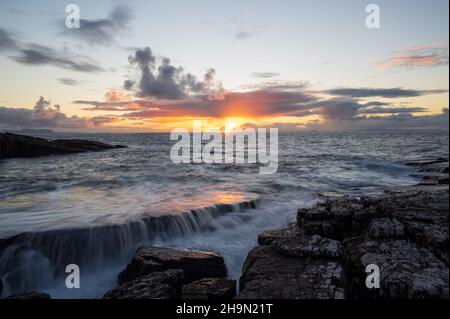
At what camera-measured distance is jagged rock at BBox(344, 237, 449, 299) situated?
12.0 ft

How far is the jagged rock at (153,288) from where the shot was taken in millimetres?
4508

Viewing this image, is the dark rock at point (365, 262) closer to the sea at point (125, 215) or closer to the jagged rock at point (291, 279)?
the jagged rock at point (291, 279)

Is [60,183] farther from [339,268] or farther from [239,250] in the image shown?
[339,268]

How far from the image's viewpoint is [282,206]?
12.4 meters

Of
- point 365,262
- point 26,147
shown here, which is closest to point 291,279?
point 365,262

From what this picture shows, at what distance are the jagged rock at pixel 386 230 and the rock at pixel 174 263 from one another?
312 centimetres

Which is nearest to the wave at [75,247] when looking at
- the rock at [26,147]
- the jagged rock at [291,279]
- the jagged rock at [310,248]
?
the jagged rock at [291,279]

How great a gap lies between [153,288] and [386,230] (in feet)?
12.6

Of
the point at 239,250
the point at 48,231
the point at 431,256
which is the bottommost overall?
the point at 239,250

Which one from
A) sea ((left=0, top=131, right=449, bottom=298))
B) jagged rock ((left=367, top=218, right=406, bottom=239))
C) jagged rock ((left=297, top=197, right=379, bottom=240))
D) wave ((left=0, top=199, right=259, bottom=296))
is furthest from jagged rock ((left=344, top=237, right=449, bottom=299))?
wave ((left=0, top=199, right=259, bottom=296))
